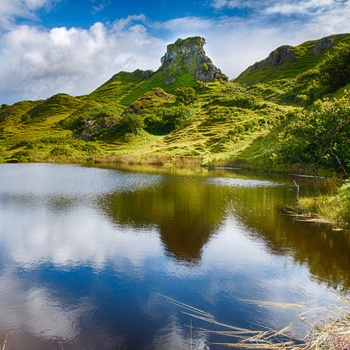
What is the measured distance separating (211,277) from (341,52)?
11228 cm

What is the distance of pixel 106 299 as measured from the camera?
571 inches

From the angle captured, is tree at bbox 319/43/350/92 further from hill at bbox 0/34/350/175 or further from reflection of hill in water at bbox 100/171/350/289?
reflection of hill in water at bbox 100/171/350/289

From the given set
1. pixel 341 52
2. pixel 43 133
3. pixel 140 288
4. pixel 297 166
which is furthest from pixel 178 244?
pixel 43 133

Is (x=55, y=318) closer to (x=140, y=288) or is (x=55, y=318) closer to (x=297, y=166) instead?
(x=140, y=288)

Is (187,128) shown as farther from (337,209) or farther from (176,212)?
(337,209)

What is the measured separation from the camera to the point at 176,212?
106 ft

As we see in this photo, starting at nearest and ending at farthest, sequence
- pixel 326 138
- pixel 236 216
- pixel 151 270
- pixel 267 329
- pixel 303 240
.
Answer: pixel 267 329 → pixel 151 270 → pixel 303 240 → pixel 236 216 → pixel 326 138

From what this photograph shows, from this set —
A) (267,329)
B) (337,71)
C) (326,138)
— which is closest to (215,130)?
(337,71)

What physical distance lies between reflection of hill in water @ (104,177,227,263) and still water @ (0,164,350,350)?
0.14m

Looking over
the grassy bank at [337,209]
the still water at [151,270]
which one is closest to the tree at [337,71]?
the still water at [151,270]

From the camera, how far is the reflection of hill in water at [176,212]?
23016 millimetres

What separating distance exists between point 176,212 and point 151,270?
14484mm

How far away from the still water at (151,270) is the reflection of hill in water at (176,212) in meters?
0.14

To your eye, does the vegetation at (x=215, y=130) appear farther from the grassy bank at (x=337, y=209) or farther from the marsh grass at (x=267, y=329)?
the marsh grass at (x=267, y=329)
